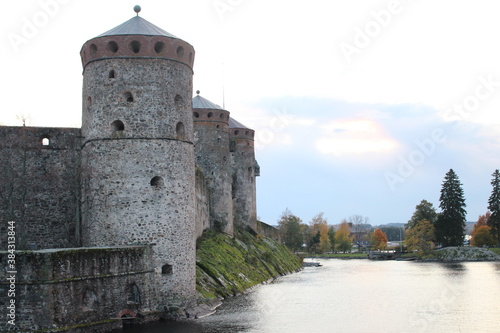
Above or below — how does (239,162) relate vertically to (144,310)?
above

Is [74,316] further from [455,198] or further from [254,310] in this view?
[455,198]

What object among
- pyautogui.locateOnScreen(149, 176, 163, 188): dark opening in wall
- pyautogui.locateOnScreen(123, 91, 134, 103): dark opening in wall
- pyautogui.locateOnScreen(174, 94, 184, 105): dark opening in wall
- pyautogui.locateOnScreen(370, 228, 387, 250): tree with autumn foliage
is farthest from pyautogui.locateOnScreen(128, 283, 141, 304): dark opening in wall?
pyautogui.locateOnScreen(370, 228, 387, 250): tree with autumn foliage

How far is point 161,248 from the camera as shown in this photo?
27.7m

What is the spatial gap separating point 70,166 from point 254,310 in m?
11.9

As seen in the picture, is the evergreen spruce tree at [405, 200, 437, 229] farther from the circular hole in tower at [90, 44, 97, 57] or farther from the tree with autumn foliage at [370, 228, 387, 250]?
the circular hole in tower at [90, 44, 97, 57]

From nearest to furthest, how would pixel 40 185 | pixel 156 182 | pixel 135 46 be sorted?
1. pixel 156 182
2. pixel 135 46
3. pixel 40 185

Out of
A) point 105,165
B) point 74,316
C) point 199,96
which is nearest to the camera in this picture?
point 74,316

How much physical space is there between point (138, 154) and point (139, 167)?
2.01 feet

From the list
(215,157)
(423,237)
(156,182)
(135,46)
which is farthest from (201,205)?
(423,237)

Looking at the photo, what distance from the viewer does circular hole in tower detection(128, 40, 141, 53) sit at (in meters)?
28.4

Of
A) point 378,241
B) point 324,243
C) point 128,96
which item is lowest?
point 324,243

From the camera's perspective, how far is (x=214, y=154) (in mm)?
52188

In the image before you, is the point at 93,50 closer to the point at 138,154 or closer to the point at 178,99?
the point at 178,99

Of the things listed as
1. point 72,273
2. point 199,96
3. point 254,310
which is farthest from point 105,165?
point 199,96
